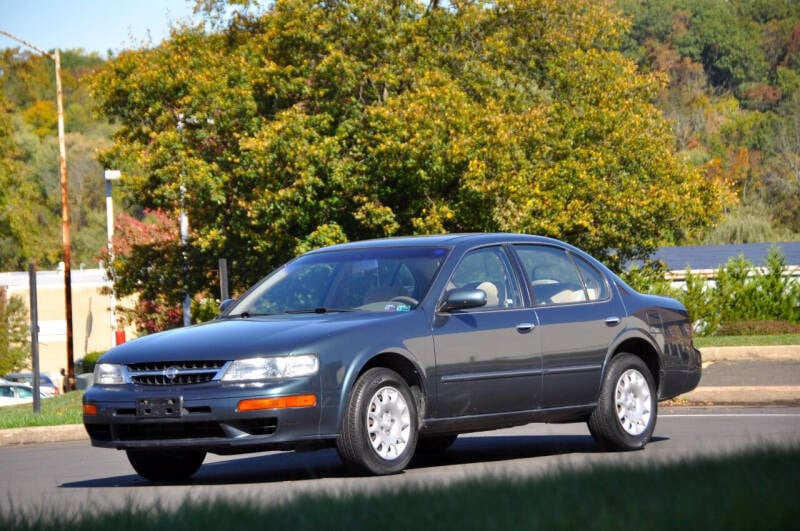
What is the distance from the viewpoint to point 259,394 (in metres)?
9.05

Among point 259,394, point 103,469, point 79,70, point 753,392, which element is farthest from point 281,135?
point 79,70

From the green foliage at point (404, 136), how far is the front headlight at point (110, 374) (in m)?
21.0

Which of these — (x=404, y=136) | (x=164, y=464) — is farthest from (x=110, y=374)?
(x=404, y=136)

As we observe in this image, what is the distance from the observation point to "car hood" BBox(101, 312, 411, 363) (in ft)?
30.1

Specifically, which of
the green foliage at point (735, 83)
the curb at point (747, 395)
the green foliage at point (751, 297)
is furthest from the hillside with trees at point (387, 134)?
the green foliage at point (735, 83)

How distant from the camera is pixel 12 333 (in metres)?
63.0

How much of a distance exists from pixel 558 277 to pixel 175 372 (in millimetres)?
3334

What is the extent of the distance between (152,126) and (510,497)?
31.5 metres

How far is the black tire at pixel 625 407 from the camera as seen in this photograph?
35.8ft

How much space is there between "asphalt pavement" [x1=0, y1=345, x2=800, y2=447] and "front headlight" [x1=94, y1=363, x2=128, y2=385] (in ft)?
21.6

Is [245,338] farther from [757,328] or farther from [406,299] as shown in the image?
[757,328]

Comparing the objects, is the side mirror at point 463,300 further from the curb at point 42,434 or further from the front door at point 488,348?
the curb at point 42,434

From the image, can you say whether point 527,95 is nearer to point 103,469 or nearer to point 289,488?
point 103,469

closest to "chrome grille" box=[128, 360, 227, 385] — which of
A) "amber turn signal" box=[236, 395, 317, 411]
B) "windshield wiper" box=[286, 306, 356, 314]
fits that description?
"amber turn signal" box=[236, 395, 317, 411]
